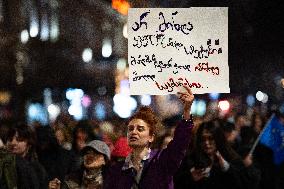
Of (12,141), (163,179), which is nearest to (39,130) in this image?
(12,141)

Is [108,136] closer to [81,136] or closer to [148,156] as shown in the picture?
[81,136]

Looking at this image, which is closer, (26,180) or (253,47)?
(26,180)

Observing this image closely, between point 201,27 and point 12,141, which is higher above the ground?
point 201,27

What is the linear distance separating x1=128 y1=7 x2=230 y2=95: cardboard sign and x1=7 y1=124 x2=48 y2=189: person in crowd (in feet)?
4.16

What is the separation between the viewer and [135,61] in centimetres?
521

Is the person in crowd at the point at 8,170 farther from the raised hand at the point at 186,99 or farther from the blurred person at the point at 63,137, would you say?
the blurred person at the point at 63,137

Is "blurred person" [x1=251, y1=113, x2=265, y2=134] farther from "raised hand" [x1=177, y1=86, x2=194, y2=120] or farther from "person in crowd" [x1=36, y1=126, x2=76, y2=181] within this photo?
"raised hand" [x1=177, y1=86, x2=194, y2=120]

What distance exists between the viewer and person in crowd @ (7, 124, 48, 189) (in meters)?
5.92

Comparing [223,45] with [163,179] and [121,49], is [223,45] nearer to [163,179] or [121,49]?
[163,179]

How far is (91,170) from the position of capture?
18.3ft

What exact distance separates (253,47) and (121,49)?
69.2ft

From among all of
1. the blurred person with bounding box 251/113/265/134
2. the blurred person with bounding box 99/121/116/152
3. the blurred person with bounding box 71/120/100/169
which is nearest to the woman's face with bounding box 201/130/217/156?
the blurred person with bounding box 71/120/100/169

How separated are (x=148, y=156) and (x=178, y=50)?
3.03ft

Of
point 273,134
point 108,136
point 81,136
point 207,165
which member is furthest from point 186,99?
point 108,136
